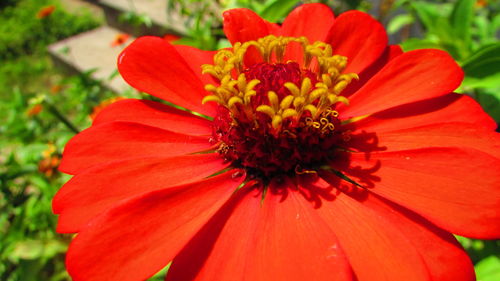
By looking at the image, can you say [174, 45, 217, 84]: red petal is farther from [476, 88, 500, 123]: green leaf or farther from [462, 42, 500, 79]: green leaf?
[476, 88, 500, 123]: green leaf

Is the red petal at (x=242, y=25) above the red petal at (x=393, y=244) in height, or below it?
above

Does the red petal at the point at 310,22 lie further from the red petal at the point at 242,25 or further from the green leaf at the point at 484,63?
the green leaf at the point at 484,63

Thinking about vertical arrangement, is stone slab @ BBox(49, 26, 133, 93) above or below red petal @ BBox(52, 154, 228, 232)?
below

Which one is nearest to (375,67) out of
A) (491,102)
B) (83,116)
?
(491,102)

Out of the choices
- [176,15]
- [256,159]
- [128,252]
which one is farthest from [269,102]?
[176,15]

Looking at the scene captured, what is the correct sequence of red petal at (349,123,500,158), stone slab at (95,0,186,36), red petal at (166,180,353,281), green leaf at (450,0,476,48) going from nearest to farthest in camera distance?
red petal at (166,180,353,281)
red petal at (349,123,500,158)
green leaf at (450,0,476,48)
stone slab at (95,0,186,36)

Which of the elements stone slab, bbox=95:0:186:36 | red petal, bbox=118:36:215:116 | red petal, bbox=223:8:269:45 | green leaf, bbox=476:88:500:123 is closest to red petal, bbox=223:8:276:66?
red petal, bbox=223:8:269:45

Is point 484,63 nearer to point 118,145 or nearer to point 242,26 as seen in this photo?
point 242,26

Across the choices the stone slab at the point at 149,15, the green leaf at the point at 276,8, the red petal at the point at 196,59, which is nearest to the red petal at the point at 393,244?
the red petal at the point at 196,59
